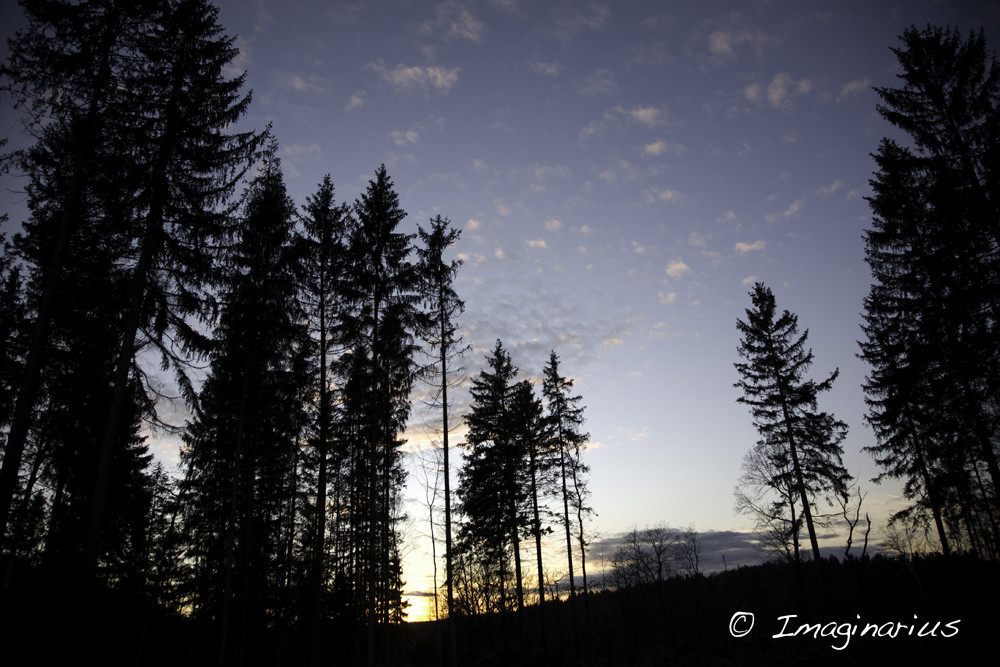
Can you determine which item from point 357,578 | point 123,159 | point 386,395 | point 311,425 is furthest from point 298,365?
point 357,578

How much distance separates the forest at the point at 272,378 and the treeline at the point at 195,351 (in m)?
0.09

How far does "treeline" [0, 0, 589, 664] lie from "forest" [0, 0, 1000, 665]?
89 millimetres

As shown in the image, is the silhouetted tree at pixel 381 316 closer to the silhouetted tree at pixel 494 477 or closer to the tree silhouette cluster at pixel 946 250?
the silhouetted tree at pixel 494 477

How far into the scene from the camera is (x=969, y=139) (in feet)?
50.0

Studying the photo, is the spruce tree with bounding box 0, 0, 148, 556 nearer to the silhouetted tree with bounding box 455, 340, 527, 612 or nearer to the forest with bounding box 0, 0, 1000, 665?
the forest with bounding box 0, 0, 1000, 665

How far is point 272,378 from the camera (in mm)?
16812

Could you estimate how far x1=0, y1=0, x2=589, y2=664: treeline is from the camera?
11242 mm

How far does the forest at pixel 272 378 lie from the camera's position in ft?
37.7

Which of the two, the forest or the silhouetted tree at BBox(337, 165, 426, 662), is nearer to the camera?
the forest

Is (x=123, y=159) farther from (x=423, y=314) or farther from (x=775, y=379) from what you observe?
(x=775, y=379)

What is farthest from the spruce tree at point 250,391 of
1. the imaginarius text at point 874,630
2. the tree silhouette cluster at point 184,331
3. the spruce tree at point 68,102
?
the imaginarius text at point 874,630

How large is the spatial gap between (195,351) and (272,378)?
4208 millimetres

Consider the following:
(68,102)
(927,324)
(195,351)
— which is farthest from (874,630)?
(68,102)

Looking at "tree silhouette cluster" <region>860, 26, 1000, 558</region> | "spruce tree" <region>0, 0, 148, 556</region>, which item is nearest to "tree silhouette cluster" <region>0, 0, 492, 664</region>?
"spruce tree" <region>0, 0, 148, 556</region>
